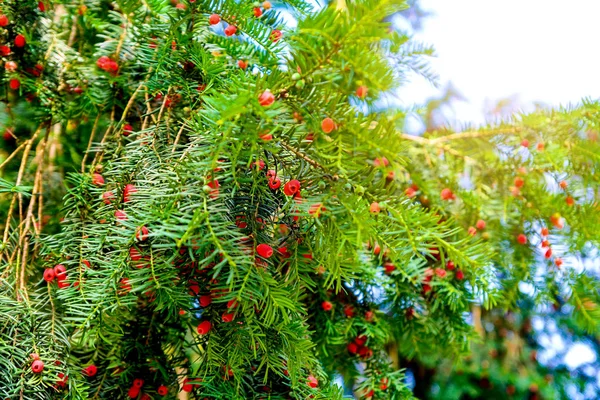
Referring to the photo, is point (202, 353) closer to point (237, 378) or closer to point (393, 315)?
point (237, 378)

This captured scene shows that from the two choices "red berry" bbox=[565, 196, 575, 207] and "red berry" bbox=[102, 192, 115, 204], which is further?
"red berry" bbox=[565, 196, 575, 207]

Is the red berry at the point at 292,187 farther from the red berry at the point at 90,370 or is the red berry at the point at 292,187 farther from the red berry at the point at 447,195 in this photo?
the red berry at the point at 447,195

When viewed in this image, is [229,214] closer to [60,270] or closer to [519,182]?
[60,270]

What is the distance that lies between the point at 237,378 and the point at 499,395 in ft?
4.81

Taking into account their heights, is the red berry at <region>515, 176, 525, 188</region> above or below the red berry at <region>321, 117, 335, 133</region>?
below

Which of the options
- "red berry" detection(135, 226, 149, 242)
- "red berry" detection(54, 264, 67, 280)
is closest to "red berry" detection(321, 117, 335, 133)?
"red berry" detection(135, 226, 149, 242)

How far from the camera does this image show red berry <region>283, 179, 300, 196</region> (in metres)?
0.38

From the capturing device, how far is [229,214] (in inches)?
14.9

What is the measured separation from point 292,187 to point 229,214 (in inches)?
1.9

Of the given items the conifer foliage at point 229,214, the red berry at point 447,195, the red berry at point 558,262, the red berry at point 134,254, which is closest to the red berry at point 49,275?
the conifer foliage at point 229,214

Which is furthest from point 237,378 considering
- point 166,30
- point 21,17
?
point 21,17

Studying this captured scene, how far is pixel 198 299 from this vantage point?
433 mm

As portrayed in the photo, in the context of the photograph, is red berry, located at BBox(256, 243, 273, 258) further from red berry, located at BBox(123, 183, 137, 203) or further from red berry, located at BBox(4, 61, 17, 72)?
red berry, located at BBox(4, 61, 17, 72)

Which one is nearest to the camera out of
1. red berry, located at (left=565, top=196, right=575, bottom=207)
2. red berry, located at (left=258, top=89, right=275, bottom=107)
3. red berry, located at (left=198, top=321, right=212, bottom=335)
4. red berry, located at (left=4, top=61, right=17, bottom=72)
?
red berry, located at (left=258, top=89, right=275, bottom=107)
